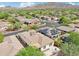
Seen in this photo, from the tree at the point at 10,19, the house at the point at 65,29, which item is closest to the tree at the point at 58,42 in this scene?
the house at the point at 65,29

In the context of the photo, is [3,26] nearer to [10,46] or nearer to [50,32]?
[10,46]

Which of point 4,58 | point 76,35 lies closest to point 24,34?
point 4,58

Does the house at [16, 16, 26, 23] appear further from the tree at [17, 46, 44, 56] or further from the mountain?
the tree at [17, 46, 44, 56]

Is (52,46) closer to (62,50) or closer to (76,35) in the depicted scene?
(62,50)

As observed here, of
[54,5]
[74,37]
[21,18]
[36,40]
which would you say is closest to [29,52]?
[36,40]

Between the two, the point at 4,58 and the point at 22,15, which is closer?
the point at 4,58

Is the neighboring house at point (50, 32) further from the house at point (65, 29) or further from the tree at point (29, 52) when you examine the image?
the tree at point (29, 52)
